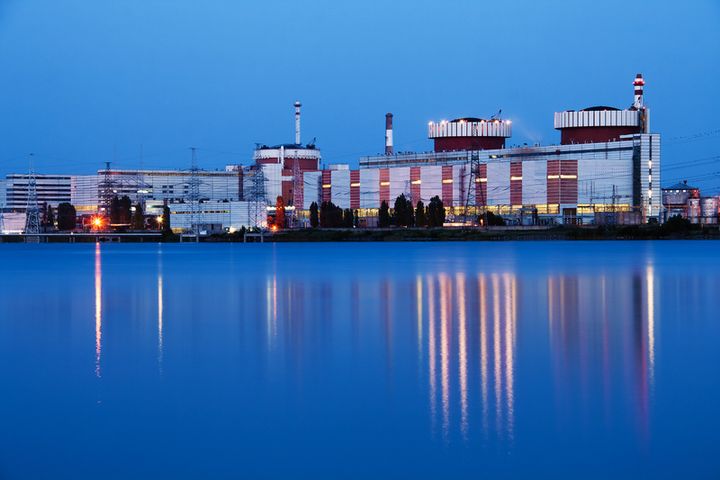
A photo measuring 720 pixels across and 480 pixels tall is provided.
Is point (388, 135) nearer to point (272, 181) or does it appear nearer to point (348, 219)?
point (272, 181)

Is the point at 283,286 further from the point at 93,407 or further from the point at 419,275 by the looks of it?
the point at 93,407

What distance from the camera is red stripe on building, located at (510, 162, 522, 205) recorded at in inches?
3086

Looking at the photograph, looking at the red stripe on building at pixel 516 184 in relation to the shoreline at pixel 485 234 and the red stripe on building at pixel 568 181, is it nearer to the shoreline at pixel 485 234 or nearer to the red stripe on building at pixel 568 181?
the shoreline at pixel 485 234

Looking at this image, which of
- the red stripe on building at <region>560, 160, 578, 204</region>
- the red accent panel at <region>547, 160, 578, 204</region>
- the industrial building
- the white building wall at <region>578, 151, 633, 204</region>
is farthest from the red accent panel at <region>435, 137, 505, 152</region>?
the white building wall at <region>578, 151, 633, 204</region>

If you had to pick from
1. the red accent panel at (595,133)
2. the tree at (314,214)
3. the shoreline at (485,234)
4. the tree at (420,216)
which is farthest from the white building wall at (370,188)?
the red accent panel at (595,133)

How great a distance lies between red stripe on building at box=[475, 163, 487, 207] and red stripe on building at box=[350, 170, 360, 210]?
1216 cm

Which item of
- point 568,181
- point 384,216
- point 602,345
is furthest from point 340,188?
point 602,345

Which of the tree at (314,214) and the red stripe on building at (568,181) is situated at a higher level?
the red stripe on building at (568,181)

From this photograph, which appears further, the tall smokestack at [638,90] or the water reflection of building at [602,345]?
the tall smokestack at [638,90]

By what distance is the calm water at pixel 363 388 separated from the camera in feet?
24.0

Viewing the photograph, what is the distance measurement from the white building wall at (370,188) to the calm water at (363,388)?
221 feet

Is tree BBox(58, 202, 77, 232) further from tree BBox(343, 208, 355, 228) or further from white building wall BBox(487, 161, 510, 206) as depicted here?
white building wall BBox(487, 161, 510, 206)

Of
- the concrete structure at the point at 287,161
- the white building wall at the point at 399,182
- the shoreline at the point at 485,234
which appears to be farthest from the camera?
the concrete structure at the point at 287,161

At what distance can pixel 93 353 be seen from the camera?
12523mm
